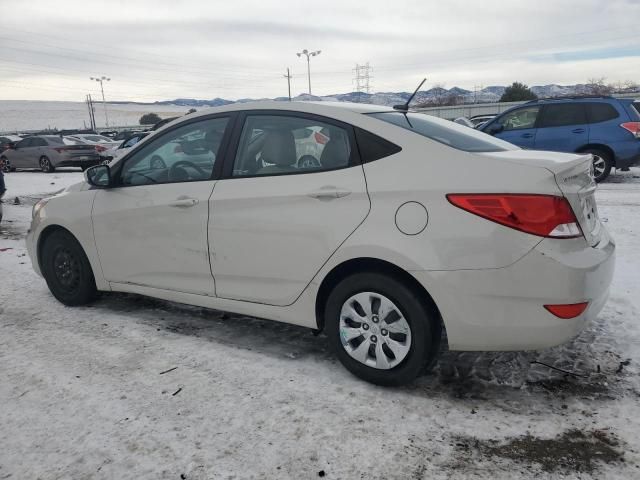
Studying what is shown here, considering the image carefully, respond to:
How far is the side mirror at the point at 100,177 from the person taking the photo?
417 centimetres

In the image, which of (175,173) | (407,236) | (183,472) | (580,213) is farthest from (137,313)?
(580,213)

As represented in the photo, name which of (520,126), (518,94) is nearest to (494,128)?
(520,126)

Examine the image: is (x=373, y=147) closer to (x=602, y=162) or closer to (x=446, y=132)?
(x=446, y=132)

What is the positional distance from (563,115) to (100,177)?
9.84 meters

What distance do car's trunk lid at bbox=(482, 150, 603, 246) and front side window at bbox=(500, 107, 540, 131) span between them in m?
8.90

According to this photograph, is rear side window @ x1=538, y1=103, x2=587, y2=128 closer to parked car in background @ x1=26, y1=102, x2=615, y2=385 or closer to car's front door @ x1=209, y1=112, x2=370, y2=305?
parked car in background @ x1=26, y1=102, x2=615, y2=385

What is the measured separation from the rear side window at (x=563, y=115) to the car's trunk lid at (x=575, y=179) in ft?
28.8

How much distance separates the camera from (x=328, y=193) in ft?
9.97

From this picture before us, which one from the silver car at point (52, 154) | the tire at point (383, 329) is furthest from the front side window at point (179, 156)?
the silver car at point (52, 154)

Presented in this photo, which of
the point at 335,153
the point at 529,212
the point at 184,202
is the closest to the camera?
the point at 529,212

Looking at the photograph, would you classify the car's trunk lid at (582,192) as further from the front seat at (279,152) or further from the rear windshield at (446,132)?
the front seat at (279,152)

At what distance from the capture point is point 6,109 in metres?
136

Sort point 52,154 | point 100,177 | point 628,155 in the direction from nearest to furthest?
point 100,177 < point 628,155 < point 52,154

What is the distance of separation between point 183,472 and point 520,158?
2310 millimetres
